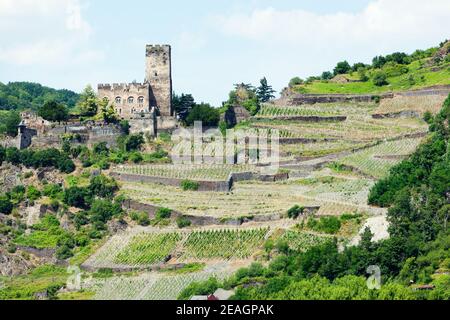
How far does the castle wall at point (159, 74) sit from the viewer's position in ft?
261

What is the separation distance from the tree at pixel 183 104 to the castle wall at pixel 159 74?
1.19 meters

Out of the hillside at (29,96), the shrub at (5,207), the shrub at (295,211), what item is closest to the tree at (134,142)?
the shrub at (5,207)

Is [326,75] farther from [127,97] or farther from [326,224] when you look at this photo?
[326,224]

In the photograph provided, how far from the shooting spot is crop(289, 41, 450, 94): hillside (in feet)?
274

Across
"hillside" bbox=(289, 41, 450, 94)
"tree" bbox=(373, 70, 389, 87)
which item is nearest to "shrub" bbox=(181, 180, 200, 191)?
"hillside" bbox=(289, 41, 450, 94)

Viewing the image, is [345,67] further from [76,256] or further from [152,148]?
[76,256]

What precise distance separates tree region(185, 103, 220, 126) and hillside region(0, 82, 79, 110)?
130 ft

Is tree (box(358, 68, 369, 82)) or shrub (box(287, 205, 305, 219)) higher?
tree (box(358, 68, 369, 82))

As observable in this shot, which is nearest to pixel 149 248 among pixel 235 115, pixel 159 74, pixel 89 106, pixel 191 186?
pixel 191 186

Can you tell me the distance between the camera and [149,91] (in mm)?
79375

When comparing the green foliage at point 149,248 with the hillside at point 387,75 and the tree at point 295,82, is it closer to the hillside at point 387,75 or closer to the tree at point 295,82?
the hillside at point 387,75

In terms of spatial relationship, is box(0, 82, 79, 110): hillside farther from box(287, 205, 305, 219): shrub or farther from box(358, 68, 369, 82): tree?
box(287, 205, 305, 219): shrub

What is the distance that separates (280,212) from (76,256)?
330 inches
